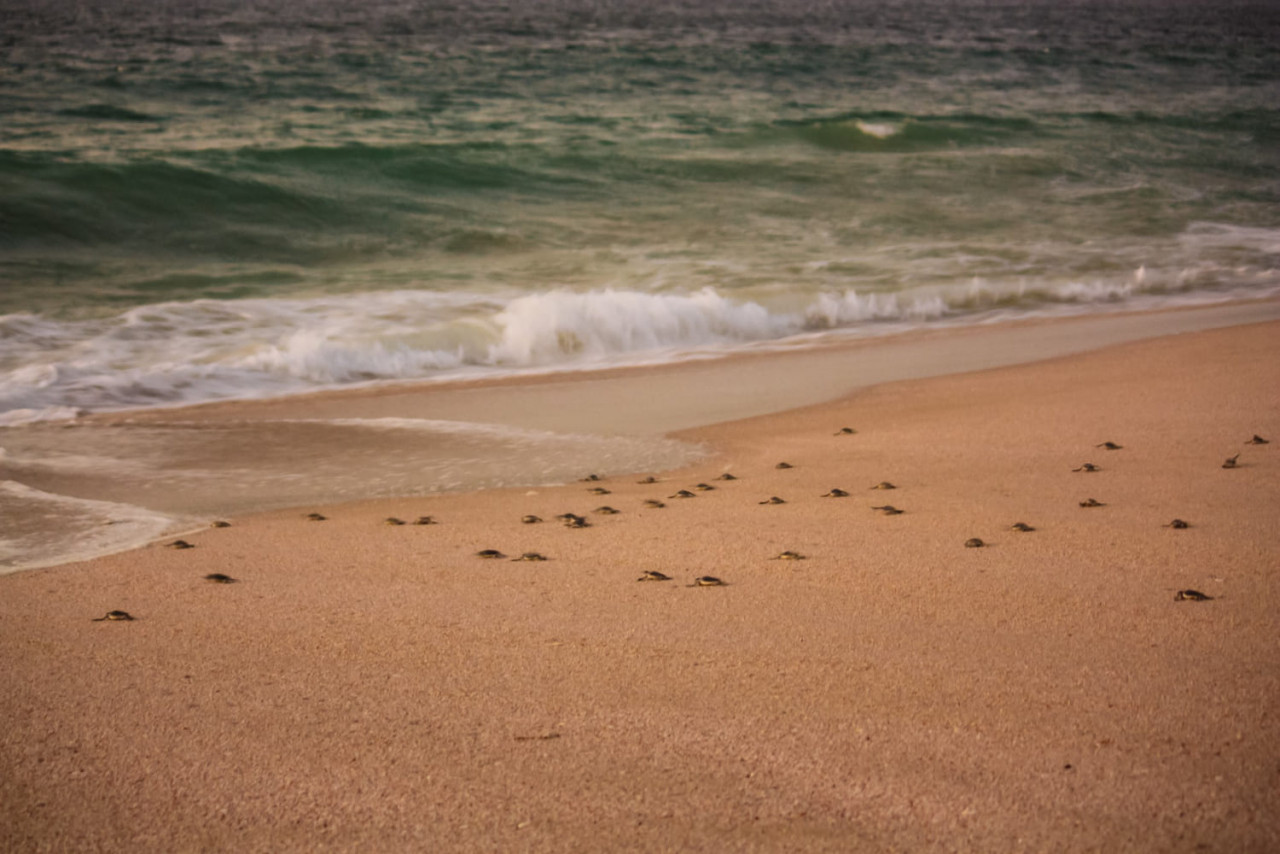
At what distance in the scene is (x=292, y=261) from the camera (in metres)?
11.9

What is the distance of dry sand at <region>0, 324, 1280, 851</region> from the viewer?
7.29 feet

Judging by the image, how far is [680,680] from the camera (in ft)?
9.16

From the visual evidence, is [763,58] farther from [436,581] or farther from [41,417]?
[436,581]

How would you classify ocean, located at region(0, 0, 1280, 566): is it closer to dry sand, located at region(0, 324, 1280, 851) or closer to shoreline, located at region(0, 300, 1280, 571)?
shoreline, located at region(0, 300, 1280, 571)

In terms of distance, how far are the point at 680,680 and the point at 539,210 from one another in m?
12.1

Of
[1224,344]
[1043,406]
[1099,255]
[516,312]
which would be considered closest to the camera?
[1043,406]

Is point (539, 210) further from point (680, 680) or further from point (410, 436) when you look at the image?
point (680, 680)

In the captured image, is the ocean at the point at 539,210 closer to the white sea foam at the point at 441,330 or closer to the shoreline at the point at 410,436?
the white sea foam at the point at 441,330

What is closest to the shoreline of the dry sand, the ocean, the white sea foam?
the ocean

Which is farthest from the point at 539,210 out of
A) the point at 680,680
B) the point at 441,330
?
the point at 680,680

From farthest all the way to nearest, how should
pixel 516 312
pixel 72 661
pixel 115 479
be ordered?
1. pixel 516 312
2. pixel 115 479
3. pixel 72 661

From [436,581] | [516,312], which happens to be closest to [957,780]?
[436,581]

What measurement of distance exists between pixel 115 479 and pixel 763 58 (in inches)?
1194

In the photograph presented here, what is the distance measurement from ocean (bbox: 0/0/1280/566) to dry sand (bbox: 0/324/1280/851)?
1.34 metres
